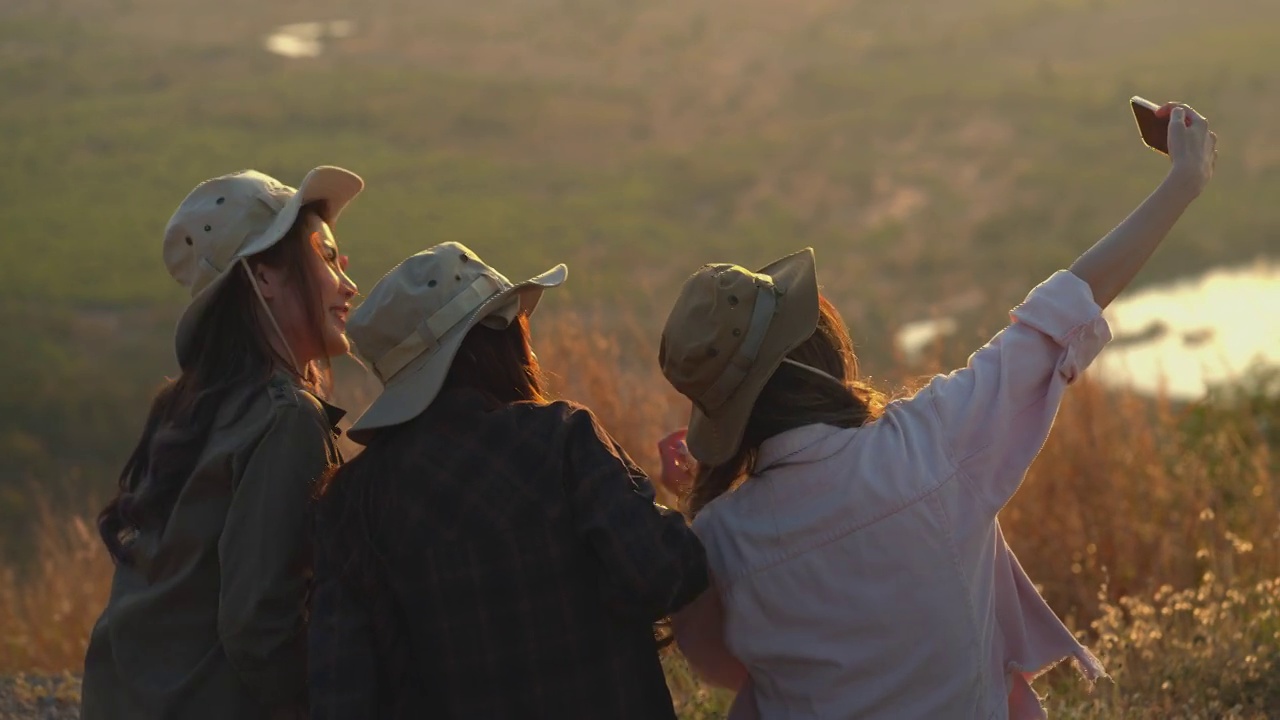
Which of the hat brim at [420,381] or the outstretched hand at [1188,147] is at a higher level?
the outstretched hand at [1188,147]

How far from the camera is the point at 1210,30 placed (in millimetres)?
33031

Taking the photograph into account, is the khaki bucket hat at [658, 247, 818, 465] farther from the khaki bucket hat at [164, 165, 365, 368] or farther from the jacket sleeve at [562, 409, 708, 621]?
the khaki bucket hat at [164, 165, 365, 368]

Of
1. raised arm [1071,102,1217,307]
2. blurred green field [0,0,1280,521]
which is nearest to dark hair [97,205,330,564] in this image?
raised arm [1071,102,1217,307]

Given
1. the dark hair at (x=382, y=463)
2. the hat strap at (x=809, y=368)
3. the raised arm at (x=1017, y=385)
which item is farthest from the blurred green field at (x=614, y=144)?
the raised arm at (x=1017, y=385)

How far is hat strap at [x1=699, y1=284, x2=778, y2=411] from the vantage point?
2617 millimetres

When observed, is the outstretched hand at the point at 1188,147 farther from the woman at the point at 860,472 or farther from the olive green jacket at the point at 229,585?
the olive green jacket at the point at 229,585

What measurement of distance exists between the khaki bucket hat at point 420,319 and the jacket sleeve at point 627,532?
9.6 inches

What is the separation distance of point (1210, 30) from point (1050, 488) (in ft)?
98.0

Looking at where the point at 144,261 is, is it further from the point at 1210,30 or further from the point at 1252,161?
the point at 1210,30

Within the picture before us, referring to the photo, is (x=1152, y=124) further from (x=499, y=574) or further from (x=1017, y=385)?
(x=499, y=574)

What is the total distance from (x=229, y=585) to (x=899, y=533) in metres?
1.22

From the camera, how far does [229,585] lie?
2.71m

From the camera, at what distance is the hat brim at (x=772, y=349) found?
2629 mm

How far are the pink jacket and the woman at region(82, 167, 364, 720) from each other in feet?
2.67
